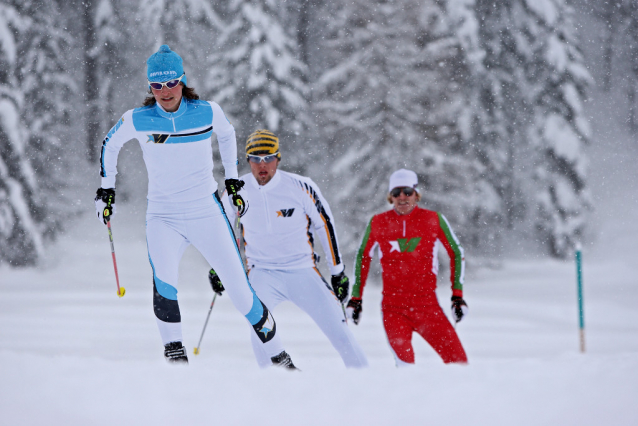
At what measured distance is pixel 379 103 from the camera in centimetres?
1614

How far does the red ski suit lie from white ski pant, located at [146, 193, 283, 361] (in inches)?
54.5

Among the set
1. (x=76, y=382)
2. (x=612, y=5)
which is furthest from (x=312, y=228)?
(x=612, y=5)

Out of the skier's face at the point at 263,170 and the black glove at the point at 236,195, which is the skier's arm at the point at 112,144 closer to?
the black glove at the point at 236,195

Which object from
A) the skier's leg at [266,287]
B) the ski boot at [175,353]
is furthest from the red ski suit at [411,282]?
the ski boot at [175,353]

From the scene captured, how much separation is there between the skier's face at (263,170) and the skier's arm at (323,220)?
32 cm

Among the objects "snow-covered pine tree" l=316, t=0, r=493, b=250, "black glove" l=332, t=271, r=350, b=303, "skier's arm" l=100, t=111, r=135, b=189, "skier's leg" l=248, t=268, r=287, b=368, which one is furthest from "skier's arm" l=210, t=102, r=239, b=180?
"snow-covered pine tree" l=316, t=0, r=493, b=250

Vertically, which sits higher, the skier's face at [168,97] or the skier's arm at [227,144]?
the skier's face at [168,97]

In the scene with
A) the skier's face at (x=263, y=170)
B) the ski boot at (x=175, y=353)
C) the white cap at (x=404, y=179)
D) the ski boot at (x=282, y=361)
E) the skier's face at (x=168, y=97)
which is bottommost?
the ski boot at (x=282, y=361)

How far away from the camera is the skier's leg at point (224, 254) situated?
180 inches

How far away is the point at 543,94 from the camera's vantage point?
19203 mm

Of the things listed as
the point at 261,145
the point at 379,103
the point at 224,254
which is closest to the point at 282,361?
the point at 224,254

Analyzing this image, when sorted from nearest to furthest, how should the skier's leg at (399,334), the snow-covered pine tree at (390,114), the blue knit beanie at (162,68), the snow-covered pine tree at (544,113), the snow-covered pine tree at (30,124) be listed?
the blue knit beanie at (162,68) < the skier's leg at (399,334) < the snow-covered pine tree at (390,114) < the snow-covered pine tree at (30,124) < the snow-covered pine tree at (544,113)

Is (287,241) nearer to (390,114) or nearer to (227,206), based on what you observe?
(227,206)

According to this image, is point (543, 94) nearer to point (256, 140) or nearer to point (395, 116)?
point (395, 116)
